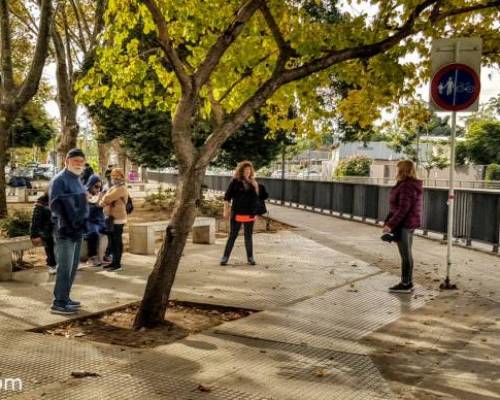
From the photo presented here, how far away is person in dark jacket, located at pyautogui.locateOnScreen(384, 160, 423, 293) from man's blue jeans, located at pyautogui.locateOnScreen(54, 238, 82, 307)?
3932 mm

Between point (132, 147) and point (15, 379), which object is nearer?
point (15, 379)

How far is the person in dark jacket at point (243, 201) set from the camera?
390 inches

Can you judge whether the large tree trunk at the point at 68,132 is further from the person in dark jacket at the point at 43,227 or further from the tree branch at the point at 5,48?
the person in dark jacket at the point at 43,227

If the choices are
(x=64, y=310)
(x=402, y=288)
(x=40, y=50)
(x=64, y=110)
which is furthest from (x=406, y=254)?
(x=64, y=110)

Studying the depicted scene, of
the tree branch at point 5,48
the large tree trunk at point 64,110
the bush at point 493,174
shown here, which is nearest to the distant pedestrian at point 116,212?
the large tree trunk at point 64,110

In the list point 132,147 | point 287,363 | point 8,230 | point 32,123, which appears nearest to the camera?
point 287,363

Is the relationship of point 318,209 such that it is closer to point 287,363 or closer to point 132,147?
point 132,147

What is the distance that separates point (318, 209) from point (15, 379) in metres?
18.7

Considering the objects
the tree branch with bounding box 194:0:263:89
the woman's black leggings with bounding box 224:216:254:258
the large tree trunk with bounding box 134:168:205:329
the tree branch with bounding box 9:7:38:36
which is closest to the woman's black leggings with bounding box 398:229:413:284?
the woman's black leggings with bounding box 224:216:254:258

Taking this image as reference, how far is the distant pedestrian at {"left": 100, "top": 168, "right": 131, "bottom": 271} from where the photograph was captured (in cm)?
921

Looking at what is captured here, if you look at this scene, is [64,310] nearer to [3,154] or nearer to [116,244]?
[116,244]

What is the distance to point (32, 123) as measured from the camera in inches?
1400

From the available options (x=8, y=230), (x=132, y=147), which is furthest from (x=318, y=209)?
(x=8, y=230)

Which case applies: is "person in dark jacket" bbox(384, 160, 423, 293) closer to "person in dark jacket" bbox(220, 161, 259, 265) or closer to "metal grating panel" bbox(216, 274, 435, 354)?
"metal grating panel" bbox(216, 274, 435, 354)
